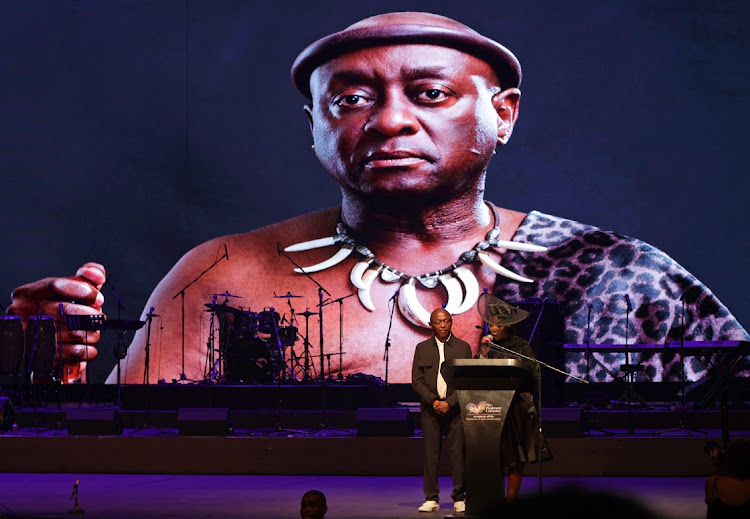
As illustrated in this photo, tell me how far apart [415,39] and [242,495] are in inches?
217

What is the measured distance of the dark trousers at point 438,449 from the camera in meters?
5.76

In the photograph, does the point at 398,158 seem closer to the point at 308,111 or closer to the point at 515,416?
the point at 308,111

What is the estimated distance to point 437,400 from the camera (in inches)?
227

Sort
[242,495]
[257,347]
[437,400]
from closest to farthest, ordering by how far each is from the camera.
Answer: [437,400]
[242,495]
[257,347]

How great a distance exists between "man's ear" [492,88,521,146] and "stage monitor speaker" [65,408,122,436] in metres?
5.18

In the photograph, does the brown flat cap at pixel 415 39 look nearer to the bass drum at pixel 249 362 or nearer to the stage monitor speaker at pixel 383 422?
the bass drum at pixel 249 362

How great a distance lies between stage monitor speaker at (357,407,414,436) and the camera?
24.8 feet

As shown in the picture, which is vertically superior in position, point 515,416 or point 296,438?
point 515,416

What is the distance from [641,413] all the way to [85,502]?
16.4 ft

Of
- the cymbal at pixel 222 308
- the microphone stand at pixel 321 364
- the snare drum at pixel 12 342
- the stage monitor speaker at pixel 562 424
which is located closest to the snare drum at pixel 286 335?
the microphone stand at pixel 321 364

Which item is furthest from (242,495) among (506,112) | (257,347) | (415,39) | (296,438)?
(506,112)

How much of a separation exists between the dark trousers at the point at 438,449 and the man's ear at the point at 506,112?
5.28 metres

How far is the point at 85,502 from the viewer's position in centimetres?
605

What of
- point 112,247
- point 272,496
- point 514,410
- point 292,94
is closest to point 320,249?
point 292,94
